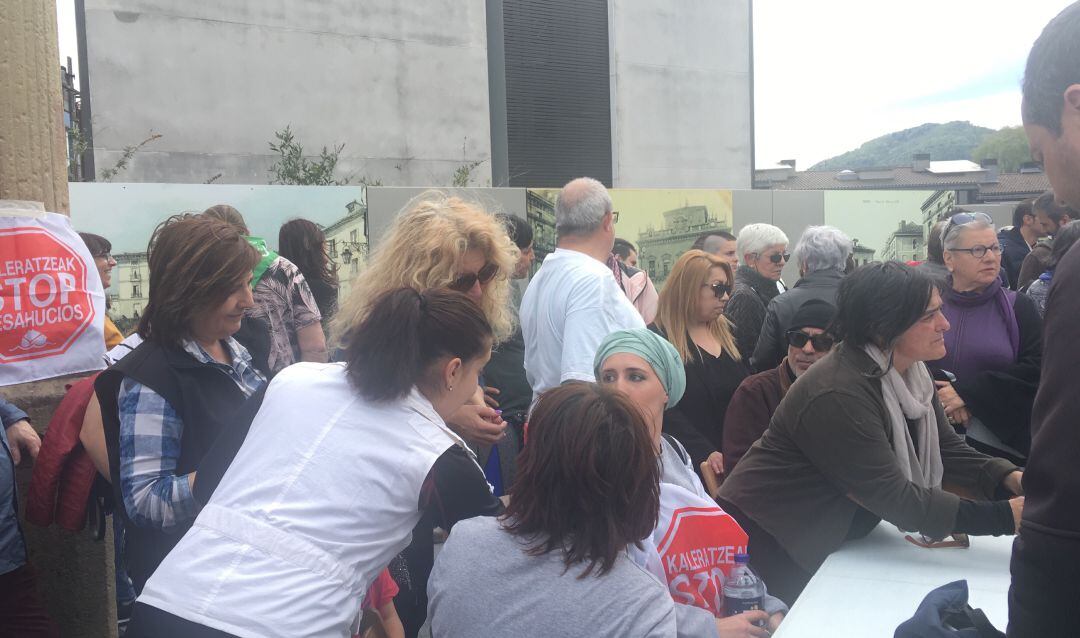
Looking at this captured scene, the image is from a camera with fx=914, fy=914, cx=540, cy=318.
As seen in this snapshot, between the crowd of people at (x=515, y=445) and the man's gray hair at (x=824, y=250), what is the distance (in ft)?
3.35

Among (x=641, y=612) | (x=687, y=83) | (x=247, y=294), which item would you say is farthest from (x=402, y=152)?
(x=641, y=612)

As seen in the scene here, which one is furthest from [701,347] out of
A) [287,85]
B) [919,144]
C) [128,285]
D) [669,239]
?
[919,144]

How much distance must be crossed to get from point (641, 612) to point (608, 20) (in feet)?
58.6

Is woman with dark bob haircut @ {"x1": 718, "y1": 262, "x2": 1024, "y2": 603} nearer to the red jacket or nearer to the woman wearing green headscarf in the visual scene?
the woman wearing green headscarf

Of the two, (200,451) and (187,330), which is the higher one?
(187,330)

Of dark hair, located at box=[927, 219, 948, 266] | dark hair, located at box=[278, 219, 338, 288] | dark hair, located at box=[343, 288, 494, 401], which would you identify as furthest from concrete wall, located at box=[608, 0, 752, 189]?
dark hair, located at box=[343, 288, 494, 401]

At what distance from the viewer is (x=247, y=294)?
2.70 m

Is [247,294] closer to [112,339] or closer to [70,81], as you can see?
[112,339]

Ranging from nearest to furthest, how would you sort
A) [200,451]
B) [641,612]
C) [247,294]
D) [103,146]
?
[641,612]
[200,451]
[247,294]
[103,146]

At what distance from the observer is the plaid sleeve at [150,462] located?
236cm

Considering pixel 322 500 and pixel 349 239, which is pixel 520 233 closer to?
pixel 322 500

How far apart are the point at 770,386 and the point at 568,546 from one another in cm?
217

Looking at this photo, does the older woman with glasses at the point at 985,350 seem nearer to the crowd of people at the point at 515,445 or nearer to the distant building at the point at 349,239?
the crowd of people at the point at 515,445

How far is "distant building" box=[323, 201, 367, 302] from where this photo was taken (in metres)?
8.23
